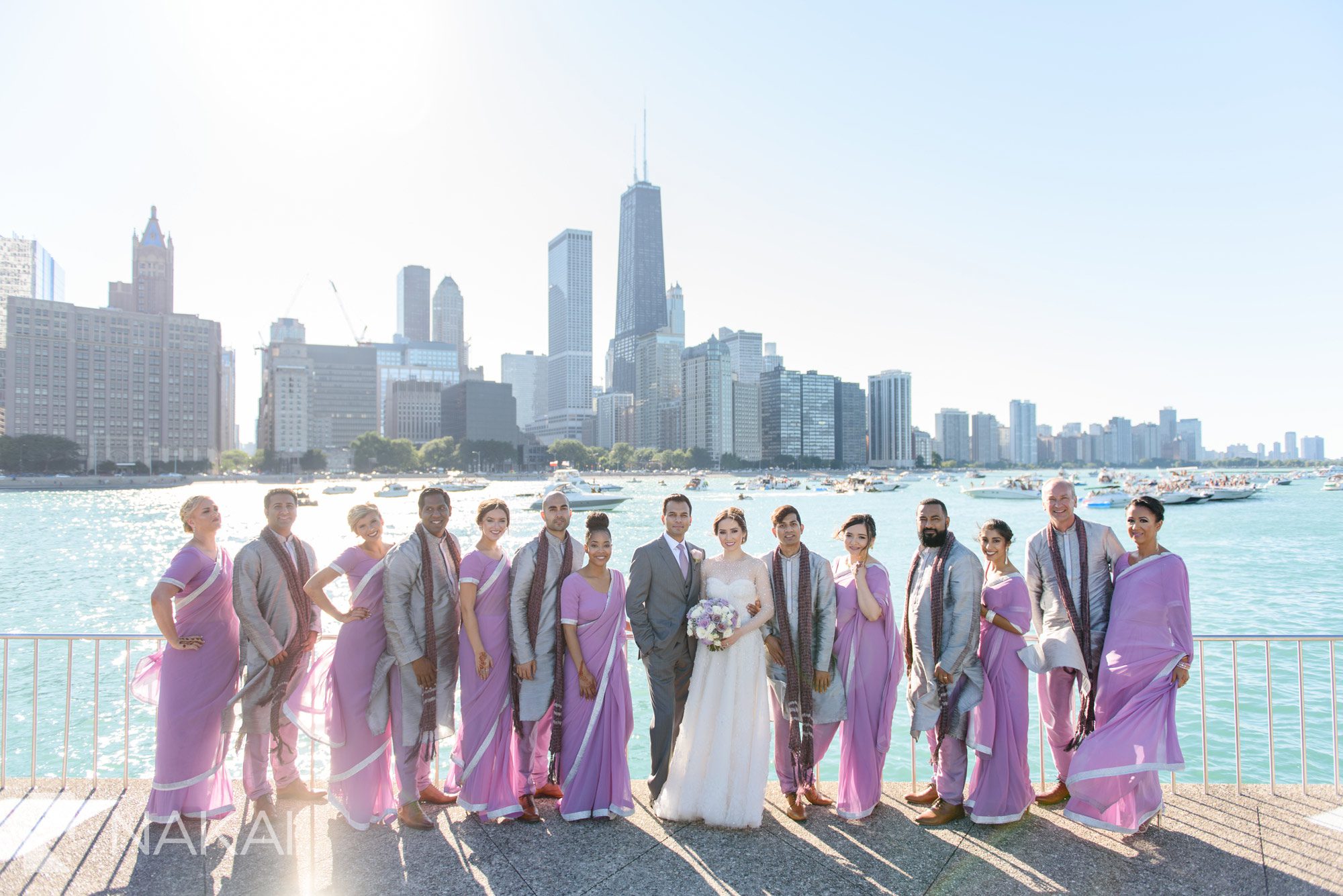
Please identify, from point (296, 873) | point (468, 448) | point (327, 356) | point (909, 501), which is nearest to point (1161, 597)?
point (296, 873)

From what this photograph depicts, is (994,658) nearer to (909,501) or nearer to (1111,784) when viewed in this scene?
(1111,784)

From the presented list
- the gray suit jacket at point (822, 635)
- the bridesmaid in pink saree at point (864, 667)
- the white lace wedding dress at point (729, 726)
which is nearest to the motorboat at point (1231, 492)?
the bridesmaid in pink saree at point (864, 667)

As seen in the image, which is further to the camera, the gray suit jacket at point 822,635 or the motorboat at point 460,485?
the motorboat at point 460,485

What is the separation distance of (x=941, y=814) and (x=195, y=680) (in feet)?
14.8

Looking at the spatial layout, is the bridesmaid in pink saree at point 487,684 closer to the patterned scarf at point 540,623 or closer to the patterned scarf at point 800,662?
the patterned scarf at point 540,623

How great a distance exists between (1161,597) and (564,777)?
3609 mm

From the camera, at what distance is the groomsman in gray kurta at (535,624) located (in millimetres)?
4633

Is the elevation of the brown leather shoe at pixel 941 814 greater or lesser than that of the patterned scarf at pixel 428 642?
lesser

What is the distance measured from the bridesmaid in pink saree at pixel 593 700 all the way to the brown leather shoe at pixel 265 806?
5.86 feet

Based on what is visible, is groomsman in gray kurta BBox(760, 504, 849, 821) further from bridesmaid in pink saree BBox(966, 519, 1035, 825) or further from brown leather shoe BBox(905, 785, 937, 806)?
bridesmaid in pink saree BBox(966, 519, 1035, 825)

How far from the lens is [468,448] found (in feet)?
500

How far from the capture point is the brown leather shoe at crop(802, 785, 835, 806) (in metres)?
4.78

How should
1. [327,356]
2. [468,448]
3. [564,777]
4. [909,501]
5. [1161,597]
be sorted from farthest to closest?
[327,356]
[468,448]
[909,501]
[564,777]
[1161,597]

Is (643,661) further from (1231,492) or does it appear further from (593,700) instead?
(1231,492)
